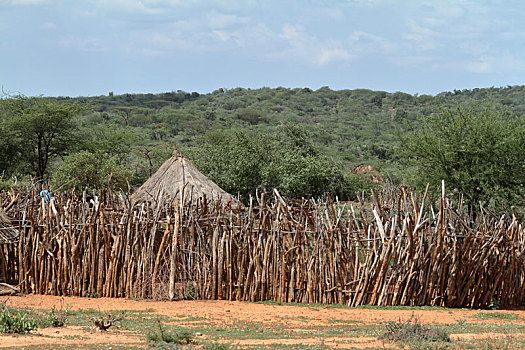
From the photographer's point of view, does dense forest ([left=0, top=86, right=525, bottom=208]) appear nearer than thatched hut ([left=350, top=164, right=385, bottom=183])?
Yes

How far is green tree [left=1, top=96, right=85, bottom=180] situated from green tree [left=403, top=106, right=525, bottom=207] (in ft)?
51.9

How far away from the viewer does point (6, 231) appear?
32.0ft

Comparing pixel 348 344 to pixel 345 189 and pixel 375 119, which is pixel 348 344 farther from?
pixel 375 119

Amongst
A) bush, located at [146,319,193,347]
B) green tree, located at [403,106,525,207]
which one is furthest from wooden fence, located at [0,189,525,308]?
green tree, located at [403,106,525,207]

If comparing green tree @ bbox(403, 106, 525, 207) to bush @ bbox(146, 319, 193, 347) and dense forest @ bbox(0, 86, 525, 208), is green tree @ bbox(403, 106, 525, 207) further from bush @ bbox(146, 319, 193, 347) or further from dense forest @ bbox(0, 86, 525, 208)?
bush @ bbox(146, 319, 193, 347)

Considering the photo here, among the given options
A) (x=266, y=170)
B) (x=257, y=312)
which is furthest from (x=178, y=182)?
(x=266, y=170)

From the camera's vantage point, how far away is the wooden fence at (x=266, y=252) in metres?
9.20

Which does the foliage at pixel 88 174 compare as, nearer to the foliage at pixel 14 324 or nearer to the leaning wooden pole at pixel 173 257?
the leaning wooden pole at pixel 173 257

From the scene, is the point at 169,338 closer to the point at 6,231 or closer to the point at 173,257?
the point at 173,257

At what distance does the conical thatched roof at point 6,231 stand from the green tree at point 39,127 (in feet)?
52.0

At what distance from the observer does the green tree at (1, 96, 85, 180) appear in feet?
83.3

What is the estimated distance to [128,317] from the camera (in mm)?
8117

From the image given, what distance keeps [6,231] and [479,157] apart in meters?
11.5

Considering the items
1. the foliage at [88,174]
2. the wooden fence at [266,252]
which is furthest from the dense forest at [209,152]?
the wooden fence at [266,252]
